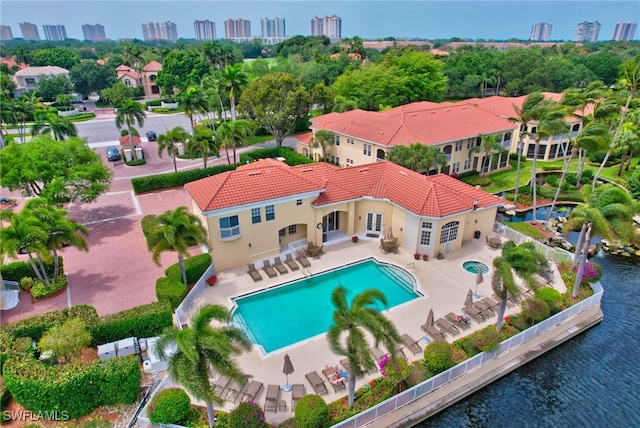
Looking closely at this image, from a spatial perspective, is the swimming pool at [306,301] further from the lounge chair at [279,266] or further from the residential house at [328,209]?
the residential house at [328,209]

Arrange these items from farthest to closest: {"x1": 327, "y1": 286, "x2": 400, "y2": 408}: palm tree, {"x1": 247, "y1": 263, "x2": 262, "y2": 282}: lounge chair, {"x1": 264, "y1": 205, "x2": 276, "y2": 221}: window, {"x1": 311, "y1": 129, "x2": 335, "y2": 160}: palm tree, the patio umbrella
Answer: {"x1": 311, "y1": 129, "x2": 335, "y2": 160}: palm tree
{"x1": 264, "y1": 205, "x2": 276, "y2": 221}: window
{"x1": 247, "y1": 263, "x2": 262, "y2": 282}: lounge chair
the patio umbrella
{"x1": 327, "y1": 286, "x2": 400, "y2": 408}: palm tree

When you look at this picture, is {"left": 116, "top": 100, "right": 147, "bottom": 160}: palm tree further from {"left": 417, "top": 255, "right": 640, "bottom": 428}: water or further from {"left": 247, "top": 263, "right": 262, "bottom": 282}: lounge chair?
{"left": 417, "top": 255, "right": 640, "bottom": 428}: water

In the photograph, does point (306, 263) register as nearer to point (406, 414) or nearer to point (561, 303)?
point (406, 414)

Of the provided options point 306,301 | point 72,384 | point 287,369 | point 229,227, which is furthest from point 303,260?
point 72,384

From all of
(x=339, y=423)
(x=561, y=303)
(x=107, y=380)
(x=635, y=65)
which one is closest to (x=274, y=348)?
(x=339, y=423)

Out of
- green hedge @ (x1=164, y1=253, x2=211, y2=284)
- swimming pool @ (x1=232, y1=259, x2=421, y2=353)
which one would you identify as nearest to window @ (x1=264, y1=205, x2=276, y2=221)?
green hedge @ (x1=164, y1=253, x2=211, y2=284)
